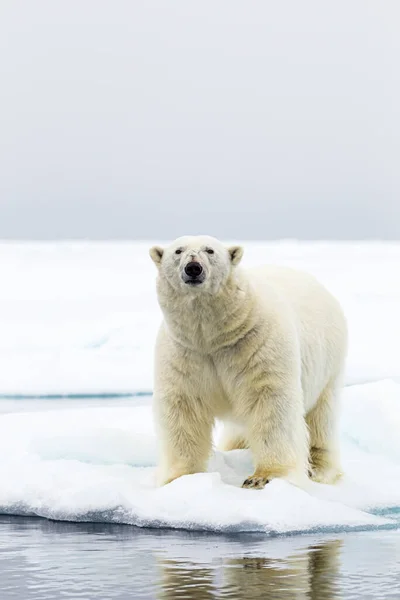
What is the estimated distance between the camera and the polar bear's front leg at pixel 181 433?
17.3 ft

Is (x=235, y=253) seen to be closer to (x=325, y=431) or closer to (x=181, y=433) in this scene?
(x=181, y=433)

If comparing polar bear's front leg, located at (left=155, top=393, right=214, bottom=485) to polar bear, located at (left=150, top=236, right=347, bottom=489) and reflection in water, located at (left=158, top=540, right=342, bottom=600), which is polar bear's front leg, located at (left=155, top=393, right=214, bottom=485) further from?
reflection in water, located at (left=158, top=540, right=342, bottom=600)

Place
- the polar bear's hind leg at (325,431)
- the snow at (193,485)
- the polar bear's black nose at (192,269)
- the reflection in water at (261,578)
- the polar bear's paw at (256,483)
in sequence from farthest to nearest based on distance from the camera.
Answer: the polar bear's hind leg at (325,431) < the polar bear's paw at (256,483) < the polar bear's black nose at (192,269) < the snow at (193,485) < the reflection in water at (261,578)

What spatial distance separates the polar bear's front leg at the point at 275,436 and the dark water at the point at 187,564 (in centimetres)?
68

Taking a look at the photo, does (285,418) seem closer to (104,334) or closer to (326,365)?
(326,365)

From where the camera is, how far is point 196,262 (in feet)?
15.9

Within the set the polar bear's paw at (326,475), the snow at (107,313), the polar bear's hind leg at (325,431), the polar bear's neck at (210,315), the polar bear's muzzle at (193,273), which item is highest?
the snow at (107,313)

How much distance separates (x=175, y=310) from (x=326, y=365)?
1.21 metres

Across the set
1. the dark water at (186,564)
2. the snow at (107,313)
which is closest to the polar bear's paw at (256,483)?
the dark water at (186,564)

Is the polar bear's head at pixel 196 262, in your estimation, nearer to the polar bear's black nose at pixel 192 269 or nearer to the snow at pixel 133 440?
the polar bear's black nose at pixel 192 269

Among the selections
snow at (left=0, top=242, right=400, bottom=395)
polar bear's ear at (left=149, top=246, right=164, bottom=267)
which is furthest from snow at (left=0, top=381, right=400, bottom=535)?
snow at (left=0, top=242, right=400, bottom=395)

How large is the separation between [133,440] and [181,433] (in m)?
1.04

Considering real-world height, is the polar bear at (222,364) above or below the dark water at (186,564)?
above

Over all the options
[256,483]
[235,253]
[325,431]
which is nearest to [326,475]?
[325,431]
